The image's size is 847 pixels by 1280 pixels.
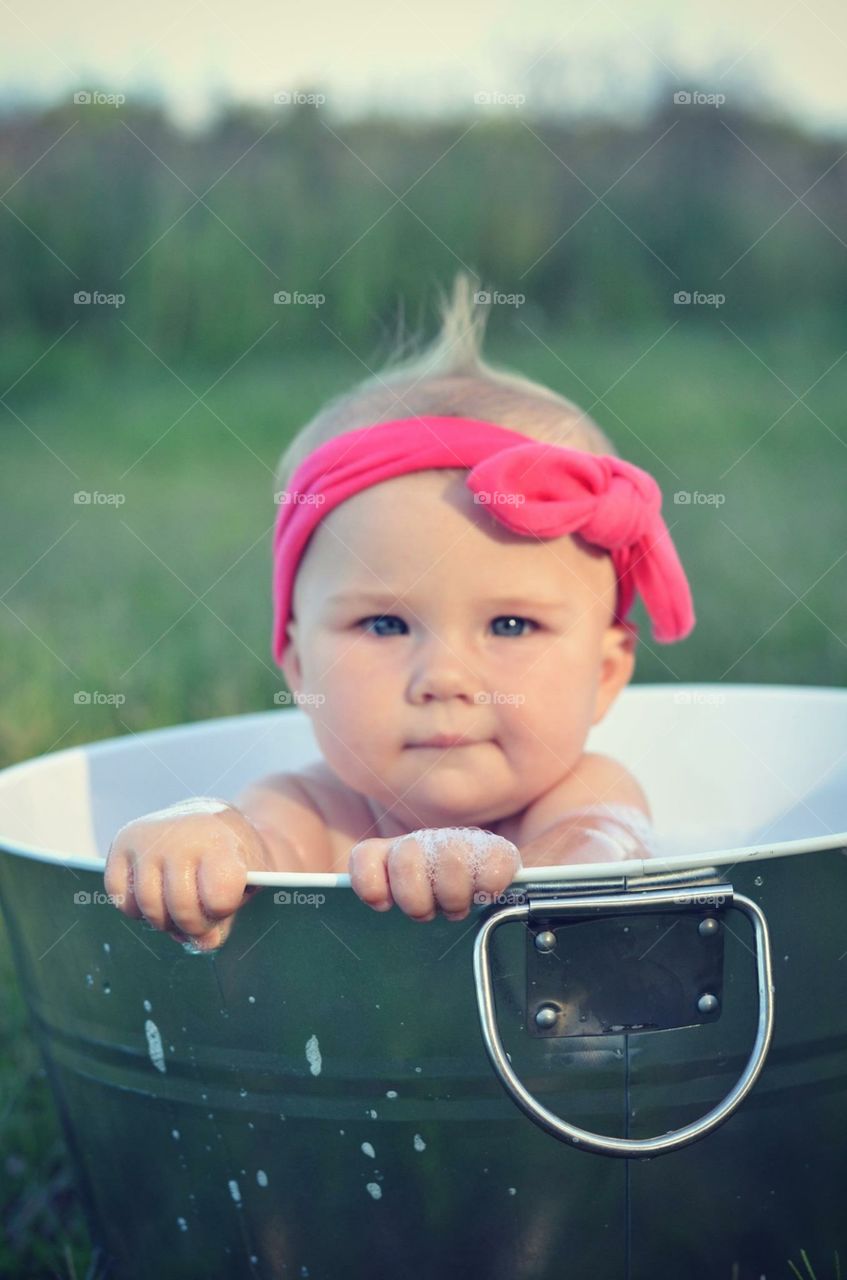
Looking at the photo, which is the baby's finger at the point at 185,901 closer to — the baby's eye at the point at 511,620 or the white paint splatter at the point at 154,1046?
the white paint splatter at the point at 154,1046

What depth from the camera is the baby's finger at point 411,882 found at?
1058 mm

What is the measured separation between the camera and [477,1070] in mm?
1122

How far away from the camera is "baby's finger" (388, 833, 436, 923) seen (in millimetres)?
1058

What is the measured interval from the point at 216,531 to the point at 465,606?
3.21 metres

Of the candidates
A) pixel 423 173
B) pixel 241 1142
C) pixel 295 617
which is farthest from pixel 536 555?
pixel 423 173

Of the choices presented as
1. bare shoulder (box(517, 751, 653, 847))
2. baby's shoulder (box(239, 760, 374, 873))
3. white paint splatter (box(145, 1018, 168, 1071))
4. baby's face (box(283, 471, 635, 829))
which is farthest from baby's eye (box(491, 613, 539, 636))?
white paint splatter (box(145, 1018, 168, 1071))

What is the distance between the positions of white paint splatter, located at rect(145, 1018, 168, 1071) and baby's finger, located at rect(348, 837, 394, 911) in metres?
0.27

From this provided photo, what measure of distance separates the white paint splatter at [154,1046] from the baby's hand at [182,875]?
114 millimetres

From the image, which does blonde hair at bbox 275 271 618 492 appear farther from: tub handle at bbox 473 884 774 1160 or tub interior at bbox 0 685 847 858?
tub handle at bbox 473 884 774 1160

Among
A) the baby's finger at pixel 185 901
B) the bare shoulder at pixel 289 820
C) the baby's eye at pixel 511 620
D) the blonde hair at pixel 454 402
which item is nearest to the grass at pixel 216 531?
the bare shoulder at pixel 289 820

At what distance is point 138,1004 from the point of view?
1.21 metres

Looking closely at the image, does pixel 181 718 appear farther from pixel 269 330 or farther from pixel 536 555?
pixel 269 330

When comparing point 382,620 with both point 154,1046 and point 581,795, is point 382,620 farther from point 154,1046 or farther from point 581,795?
point 154,1046

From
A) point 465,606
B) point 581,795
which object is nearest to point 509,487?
point 465,606
